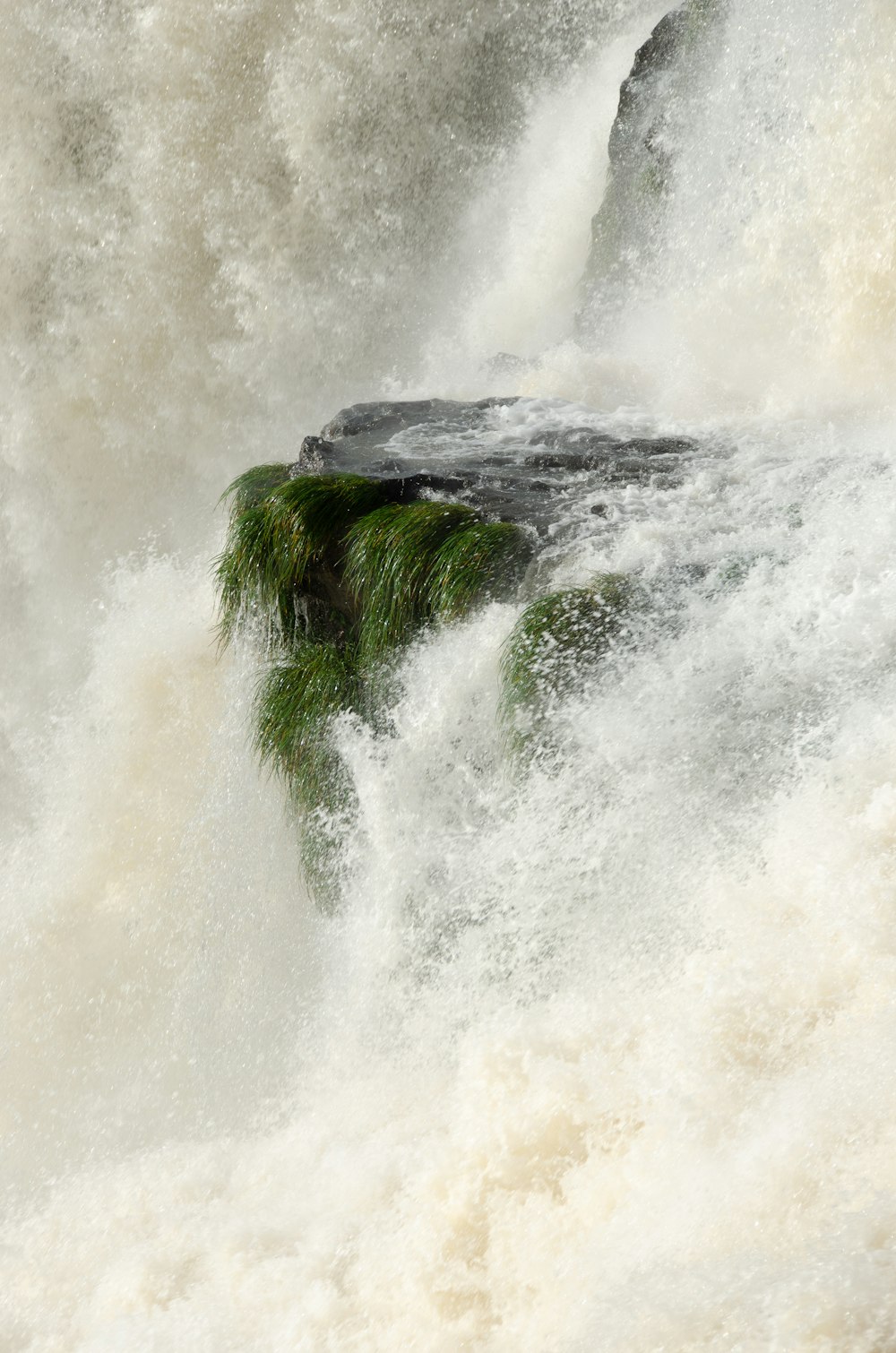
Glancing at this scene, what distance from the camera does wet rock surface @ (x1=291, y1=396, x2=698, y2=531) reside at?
397 centimetres

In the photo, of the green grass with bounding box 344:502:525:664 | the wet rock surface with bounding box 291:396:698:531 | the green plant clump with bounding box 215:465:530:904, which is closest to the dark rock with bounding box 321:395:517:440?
the wet rock surface with bounding box 291:396:698:531

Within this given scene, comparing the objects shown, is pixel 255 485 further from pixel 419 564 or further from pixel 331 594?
pixel 419 564

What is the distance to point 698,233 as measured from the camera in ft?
18.4

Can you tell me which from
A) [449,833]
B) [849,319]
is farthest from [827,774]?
[849,319]

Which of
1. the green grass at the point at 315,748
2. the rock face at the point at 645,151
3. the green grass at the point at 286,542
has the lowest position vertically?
the green grass at the point at 315,748

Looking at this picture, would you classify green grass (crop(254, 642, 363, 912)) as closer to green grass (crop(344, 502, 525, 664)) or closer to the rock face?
green grass (crop(344, 502, 525, 664))

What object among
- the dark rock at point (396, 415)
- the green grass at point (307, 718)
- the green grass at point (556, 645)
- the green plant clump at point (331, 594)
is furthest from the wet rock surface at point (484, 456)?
the green grass at point (307, 718)

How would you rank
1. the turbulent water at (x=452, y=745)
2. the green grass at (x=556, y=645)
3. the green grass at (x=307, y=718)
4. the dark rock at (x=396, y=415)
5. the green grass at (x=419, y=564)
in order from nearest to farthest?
the turbulent water at (x=452, y=745) < the green grass at (x=556, y=645) < the green grass at (x=419, y=564) < the green grass at (x=307, y=718) < the dark rock at (x=396, y=415)

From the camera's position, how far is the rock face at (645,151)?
5684mm

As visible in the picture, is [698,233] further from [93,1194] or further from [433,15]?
[93,1194]

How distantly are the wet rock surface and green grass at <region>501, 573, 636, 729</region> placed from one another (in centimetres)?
47

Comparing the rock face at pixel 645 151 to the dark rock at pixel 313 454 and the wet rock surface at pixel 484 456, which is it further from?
the dark rock at pixel 313 454

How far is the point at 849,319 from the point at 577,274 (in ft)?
6.93

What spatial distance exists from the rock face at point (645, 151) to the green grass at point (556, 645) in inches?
121
